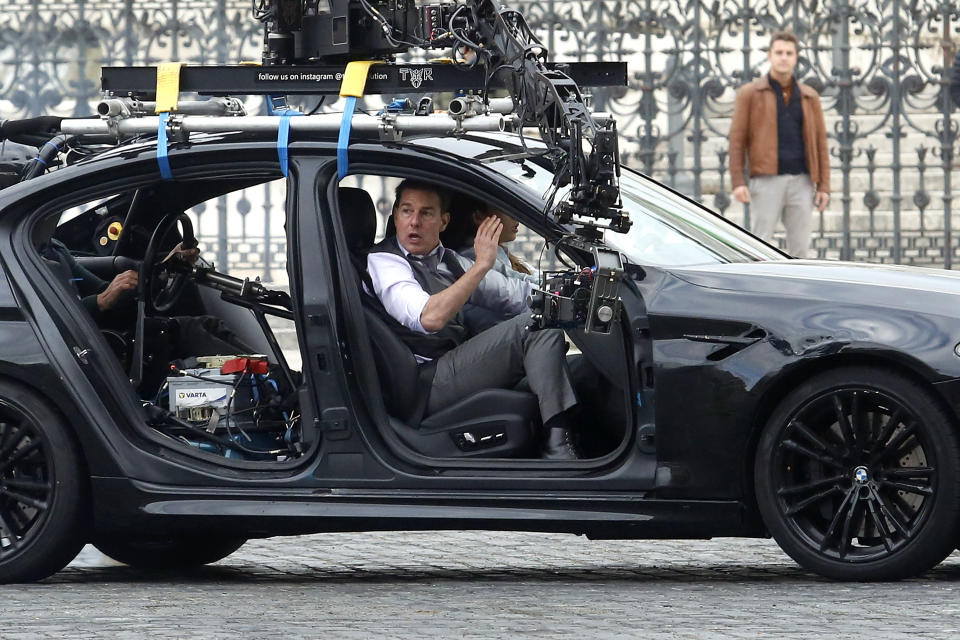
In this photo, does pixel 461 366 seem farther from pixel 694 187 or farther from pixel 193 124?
pixel 694 187

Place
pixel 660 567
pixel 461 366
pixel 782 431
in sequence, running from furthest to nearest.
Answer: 1. pixel 660 567
2. pixel 461 366
3. pixel 782 431

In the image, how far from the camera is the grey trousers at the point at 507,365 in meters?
6.73

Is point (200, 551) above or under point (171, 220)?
under

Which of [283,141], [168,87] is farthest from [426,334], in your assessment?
[168,87]

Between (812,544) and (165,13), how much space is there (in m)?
10.3

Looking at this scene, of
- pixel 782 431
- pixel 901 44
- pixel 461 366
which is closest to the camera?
pixel 782 431

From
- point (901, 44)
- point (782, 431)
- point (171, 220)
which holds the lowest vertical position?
point (782, 431)

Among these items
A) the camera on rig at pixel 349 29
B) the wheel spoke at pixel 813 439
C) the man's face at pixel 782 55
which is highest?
the man's face at pixel 782 55

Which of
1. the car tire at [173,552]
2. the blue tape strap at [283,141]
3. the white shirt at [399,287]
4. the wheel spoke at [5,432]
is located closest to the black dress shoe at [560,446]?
the white shirt at [399,287]

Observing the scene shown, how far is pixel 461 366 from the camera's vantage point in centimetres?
687

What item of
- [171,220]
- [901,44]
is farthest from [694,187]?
[171,220]

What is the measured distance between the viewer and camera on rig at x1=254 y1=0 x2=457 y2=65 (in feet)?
23.2

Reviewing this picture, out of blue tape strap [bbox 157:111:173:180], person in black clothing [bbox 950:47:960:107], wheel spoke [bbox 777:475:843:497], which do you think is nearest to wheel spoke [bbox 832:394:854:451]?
wheel spoke [bbox 777:475:843:497]

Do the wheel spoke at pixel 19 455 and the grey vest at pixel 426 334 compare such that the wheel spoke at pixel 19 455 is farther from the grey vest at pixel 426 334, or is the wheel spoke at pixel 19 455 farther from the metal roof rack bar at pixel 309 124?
the grey vest at pixel 426 334
